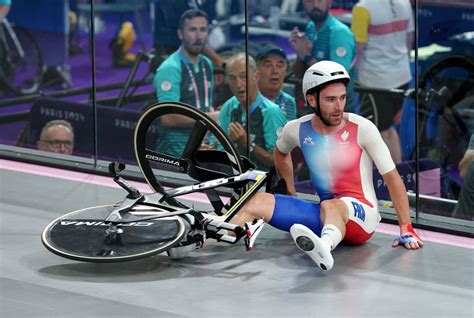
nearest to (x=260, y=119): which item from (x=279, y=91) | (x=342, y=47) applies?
(x=279, y=91)

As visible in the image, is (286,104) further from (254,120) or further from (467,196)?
(467,196)

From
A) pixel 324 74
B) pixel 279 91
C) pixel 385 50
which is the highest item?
pixel 324 74

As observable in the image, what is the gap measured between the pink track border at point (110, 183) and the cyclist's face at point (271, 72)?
1587 millimetres

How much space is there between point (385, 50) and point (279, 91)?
68.7 inches

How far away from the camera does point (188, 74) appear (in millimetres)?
11023

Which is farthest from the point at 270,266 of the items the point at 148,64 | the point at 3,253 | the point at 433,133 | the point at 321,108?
the point at 148,64

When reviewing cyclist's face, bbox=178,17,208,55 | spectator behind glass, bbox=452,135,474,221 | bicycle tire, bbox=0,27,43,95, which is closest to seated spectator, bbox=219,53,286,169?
cyclist's face, bbox=178,17,208,55

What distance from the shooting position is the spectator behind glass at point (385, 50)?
39.5 ft

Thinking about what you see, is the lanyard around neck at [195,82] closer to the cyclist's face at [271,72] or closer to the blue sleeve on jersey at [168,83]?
the blue sleeve on jersey at [168,83]

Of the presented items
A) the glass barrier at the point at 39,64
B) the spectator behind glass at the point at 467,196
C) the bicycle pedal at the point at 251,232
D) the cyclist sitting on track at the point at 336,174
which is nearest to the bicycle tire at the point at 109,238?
the bicycle pedal at the point at 251,232

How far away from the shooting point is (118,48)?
17.0 metres

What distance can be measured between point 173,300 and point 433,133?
479 cm

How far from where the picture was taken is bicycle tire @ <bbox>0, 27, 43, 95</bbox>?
50.7ft

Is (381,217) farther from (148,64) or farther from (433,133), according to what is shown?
(148,64)
